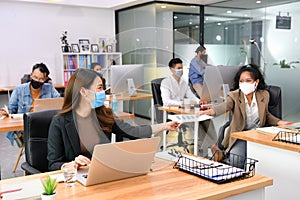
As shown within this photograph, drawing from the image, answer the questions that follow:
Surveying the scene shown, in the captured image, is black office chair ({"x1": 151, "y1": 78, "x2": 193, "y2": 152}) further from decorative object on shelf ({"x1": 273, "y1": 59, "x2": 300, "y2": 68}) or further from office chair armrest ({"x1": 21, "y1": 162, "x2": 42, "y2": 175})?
decorative object on shelf ({"x1": 273, "y1": 59, "x2": 300, "y2": 68})

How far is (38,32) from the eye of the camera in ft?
19.9

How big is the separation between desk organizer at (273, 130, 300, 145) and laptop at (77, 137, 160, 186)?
102cm

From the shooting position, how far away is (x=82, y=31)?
6.50m

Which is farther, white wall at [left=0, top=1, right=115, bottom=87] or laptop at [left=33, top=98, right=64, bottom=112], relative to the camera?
white wall at [left=0, top=1, right=115, bottom=87]

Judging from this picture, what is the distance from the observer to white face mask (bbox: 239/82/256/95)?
2697mm

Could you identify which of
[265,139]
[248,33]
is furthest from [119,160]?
[248,33]

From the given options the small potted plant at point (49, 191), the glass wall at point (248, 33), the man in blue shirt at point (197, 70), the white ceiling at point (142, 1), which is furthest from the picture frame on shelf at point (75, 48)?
the small potted plant at point (49, 191)

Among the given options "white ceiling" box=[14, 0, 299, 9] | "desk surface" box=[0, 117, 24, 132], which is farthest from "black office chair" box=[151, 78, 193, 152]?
"white ceiling" box=[14, 0, 299, 9]

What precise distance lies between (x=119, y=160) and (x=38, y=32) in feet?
17.6

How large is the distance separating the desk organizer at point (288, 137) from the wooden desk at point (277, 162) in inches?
1.4

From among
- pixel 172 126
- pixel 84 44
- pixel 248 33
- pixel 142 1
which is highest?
pixel 142 1

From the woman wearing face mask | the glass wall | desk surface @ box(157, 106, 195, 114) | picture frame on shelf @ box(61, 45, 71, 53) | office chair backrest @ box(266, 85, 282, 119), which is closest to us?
desk surface @ box(157, 106, 195, 114)

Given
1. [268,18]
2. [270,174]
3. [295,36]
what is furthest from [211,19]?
[270,174]

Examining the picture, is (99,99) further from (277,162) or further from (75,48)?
(75,48)
